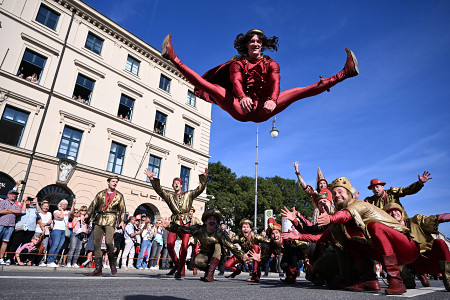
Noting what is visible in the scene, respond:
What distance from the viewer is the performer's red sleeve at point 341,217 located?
4.12m

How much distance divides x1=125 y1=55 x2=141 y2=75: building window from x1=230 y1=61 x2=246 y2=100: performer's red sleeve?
835 inches

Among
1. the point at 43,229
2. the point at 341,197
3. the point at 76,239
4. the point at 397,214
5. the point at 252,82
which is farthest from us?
the point at 76,239

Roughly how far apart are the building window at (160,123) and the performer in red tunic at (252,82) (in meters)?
20.8

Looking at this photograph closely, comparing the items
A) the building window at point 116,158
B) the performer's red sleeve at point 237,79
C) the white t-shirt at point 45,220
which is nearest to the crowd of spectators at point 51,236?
the white t-shirt at point 45,220

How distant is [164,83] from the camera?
24.4 m

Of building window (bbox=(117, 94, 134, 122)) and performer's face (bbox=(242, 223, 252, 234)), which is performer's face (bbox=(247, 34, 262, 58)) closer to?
performer's face (bbox=(242, 223, 252, 234))

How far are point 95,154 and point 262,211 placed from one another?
31182mm

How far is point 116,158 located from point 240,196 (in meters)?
24.6

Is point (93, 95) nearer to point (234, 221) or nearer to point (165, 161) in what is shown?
point (165, 161)

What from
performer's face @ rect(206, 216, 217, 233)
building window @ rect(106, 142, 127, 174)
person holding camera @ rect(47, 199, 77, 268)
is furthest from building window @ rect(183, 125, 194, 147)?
performer's face @ rect(206, 216, 217, 233)

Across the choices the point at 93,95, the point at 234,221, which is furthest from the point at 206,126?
the point at 234,221

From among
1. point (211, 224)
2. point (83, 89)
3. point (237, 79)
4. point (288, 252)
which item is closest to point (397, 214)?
point (288, 252)

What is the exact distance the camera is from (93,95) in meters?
19.4

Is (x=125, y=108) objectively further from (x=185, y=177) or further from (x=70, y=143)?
(x=185, y=177)
